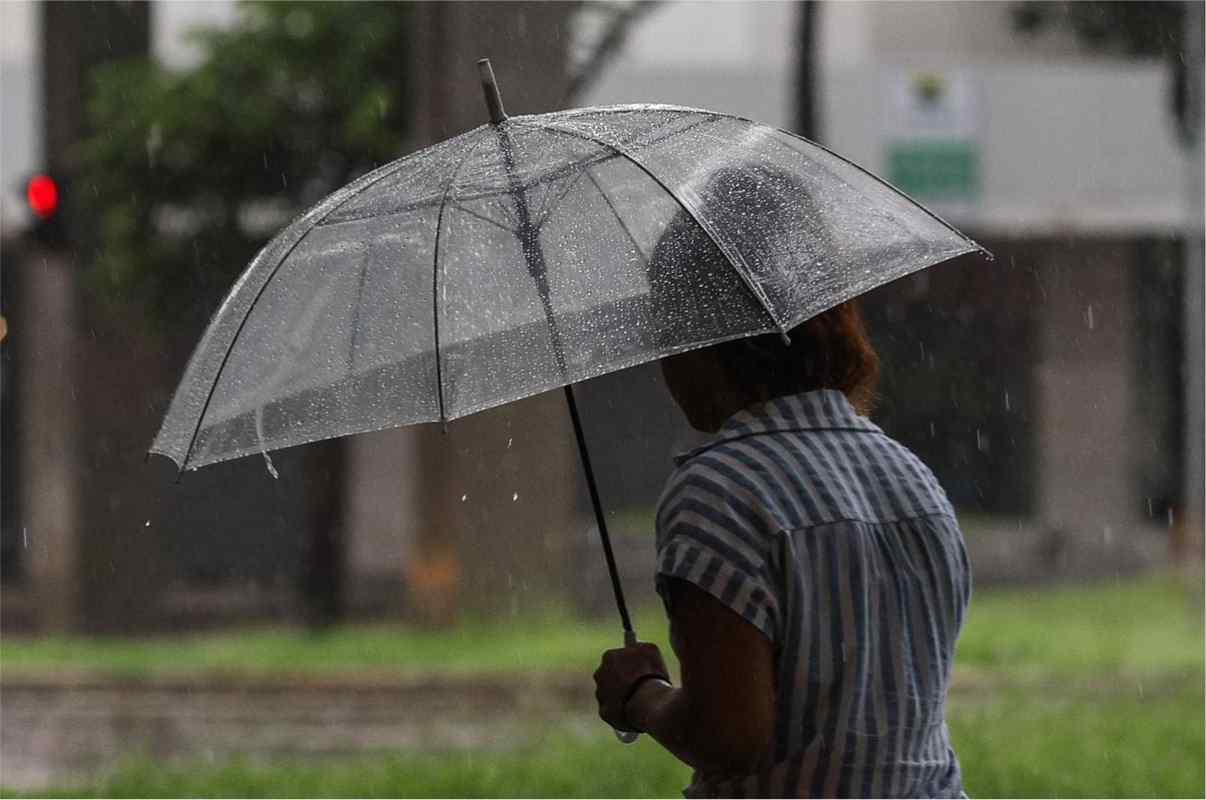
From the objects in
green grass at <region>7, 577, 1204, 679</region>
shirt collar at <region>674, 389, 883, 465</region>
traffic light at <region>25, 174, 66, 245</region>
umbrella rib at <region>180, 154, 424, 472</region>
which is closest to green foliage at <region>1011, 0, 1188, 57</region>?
green grass at <region>7, 577, 1204, 679</region>

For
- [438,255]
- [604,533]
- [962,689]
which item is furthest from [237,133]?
[604,533]

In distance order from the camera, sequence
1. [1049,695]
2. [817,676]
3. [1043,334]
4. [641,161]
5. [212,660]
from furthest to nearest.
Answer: [1043,334] → [212,660] → [1049,695] → [641,161] → [817,676]

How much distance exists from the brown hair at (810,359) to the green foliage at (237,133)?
10.8m

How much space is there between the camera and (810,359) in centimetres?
229

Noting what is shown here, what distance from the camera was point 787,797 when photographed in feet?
7.00

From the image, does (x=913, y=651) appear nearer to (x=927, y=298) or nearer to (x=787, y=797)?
(x=787, y=797)

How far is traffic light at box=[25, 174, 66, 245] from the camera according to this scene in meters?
10.0

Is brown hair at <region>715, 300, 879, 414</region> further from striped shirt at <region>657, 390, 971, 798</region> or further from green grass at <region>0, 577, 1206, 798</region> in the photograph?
green grass at <region>0, 577, 1206, 798</region>

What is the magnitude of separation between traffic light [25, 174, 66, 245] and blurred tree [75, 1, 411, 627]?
2783mm

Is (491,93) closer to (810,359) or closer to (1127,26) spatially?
(810,359)

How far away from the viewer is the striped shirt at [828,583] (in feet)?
6.82

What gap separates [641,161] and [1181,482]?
15.5 meters

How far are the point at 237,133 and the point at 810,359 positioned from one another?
37.4ft

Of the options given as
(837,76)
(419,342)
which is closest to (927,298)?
(837,76)
